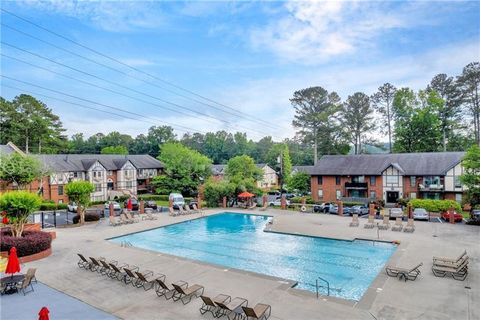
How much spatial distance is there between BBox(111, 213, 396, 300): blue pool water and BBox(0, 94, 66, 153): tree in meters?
42.8

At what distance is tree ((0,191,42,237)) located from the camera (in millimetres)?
17719

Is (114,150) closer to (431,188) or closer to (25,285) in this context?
(431,188)

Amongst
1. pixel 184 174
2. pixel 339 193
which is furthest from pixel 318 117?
pixel 184 174

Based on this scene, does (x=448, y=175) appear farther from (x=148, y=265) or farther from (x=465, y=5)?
(x=148, y=265)

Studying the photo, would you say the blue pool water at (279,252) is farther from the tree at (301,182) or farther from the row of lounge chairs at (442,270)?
the tree at (301,182)

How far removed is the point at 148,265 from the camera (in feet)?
52.3

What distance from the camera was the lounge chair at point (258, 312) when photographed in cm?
931

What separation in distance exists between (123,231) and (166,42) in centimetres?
1540

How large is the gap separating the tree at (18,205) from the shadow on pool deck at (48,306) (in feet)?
24.5

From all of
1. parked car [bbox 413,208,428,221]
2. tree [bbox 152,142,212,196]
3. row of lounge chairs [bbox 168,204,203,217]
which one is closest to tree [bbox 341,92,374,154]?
tree [bbox 152,142,212,196]

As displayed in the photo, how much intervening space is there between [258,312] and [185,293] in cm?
303

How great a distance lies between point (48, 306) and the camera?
36.0 ft

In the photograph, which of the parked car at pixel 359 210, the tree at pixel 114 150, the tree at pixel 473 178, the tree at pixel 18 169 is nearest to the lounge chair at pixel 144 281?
the parked car at pixel 359 210

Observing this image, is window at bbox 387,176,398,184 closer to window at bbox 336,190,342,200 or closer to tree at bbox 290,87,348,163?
window at bbox 336,190,342,200
